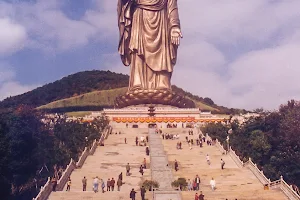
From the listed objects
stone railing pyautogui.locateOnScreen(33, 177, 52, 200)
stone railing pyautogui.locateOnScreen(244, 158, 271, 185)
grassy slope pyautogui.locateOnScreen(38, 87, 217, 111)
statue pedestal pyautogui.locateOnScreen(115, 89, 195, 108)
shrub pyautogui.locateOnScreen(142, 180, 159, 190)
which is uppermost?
grassy slope pyautogui.locateOnScreen(38, 87, 217, 111)

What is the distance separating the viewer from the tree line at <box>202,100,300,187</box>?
73.5 feet

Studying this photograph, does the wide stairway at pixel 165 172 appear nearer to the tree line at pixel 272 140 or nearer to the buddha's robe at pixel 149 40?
the tree line at pixel 272 140

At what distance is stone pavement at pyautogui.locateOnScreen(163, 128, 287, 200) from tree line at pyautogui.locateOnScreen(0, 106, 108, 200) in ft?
16.4

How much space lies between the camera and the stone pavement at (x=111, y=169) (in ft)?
52.5

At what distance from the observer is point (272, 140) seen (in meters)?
24.8

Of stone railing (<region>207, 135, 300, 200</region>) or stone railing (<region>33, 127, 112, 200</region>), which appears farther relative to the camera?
stone railing (<region>207, 135, 300, 200</region>)

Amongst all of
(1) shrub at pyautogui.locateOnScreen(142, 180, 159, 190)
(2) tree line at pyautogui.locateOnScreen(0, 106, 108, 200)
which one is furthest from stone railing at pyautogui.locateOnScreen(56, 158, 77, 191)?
(2) tree line at pyautogui.locateOnScreen(0, 106, 108, 200)

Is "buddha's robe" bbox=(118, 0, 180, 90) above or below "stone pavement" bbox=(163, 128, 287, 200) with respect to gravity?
above

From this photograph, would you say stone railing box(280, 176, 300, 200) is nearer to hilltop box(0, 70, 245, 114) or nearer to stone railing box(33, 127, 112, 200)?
stone railing box(33, 127, 112, 200)

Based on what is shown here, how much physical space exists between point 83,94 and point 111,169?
61888 mm

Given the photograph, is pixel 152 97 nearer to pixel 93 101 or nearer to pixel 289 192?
pixel 289 192

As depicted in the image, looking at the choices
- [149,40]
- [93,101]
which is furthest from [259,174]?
[93,101]

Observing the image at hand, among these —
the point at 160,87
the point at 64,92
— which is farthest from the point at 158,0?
the point at 64,92

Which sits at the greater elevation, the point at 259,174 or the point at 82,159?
the point at 82,159
